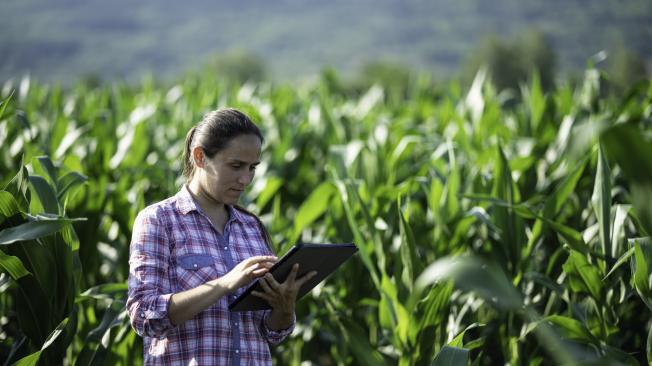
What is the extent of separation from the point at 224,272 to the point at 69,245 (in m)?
0.59

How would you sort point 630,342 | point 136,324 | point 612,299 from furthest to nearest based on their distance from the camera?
point 630,342
point 612,299
point 136,324

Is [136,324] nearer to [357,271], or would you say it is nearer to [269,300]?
[269,300]

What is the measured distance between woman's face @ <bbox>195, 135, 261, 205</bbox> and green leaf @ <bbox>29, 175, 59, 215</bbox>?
0.65 metres

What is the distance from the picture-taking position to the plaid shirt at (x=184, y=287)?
179 centimetres

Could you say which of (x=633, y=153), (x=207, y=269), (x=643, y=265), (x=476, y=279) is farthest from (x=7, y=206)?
(x=643, y=265)

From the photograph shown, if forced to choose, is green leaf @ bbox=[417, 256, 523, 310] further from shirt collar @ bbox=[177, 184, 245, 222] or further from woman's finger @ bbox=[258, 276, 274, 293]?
shirt collar @ bbox=[177, 184, 245, 222]

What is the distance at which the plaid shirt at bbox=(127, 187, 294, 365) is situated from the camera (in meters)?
1.79

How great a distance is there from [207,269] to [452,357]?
2.23 ft

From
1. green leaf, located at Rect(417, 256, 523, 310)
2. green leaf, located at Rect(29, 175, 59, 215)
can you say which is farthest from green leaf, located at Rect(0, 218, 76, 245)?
green leaf, located at Rect(417, 256, 523, 310)

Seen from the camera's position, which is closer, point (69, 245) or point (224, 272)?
point (224, 272)

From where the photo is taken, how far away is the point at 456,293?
292 centimetres

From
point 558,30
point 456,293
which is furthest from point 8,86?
point 558,30

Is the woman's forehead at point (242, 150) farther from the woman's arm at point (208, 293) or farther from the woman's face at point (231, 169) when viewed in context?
the woman's arm at point (208, 293)

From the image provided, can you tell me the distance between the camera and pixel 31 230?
196 centimetres
